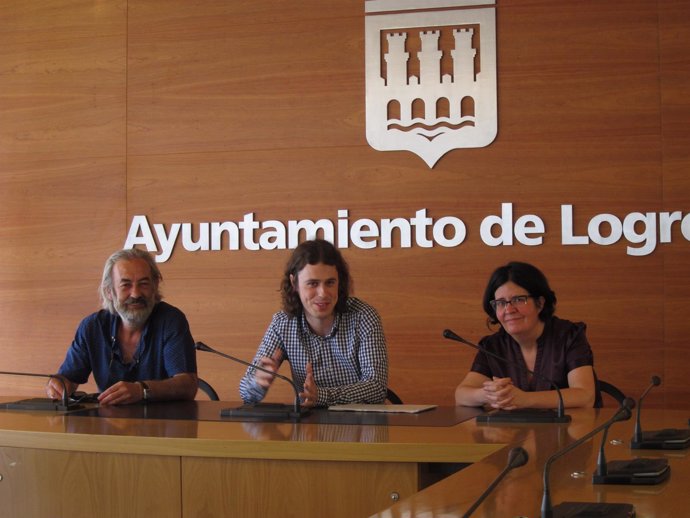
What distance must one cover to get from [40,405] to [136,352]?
652 millimetres

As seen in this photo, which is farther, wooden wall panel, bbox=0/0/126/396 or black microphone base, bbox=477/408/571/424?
wooden wall panel, bbox=0/0/126/396

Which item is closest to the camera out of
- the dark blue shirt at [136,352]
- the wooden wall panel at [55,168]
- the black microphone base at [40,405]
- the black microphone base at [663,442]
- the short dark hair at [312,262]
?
the black microphone base at [663,442]

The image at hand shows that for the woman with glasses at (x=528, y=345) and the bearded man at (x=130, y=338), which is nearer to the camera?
the woman with glasses at (x=528, y=345)

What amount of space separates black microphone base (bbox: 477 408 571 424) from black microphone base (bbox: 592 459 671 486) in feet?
3.81

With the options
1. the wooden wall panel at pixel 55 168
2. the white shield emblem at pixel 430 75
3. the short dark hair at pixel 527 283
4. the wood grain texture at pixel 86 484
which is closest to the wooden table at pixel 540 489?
the wood grain texture at pixel 86 484

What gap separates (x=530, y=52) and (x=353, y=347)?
2221 millimetres

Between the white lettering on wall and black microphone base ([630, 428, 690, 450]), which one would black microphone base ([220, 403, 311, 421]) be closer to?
black microphone base ([630, 428, 690, 450])

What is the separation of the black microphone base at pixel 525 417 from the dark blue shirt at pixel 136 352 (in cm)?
156

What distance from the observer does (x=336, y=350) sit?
13.9 ft

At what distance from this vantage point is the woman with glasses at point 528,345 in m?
3.86

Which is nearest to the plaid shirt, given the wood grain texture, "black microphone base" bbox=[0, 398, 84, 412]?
"black microphone base" bbox=[0, 398, 84, 412]

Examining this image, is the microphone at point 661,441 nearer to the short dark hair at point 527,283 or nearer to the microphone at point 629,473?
the microphone at point 629,473

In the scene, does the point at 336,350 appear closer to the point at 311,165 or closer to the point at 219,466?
the point at 219,466

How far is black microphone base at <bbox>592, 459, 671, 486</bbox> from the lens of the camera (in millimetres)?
1991
